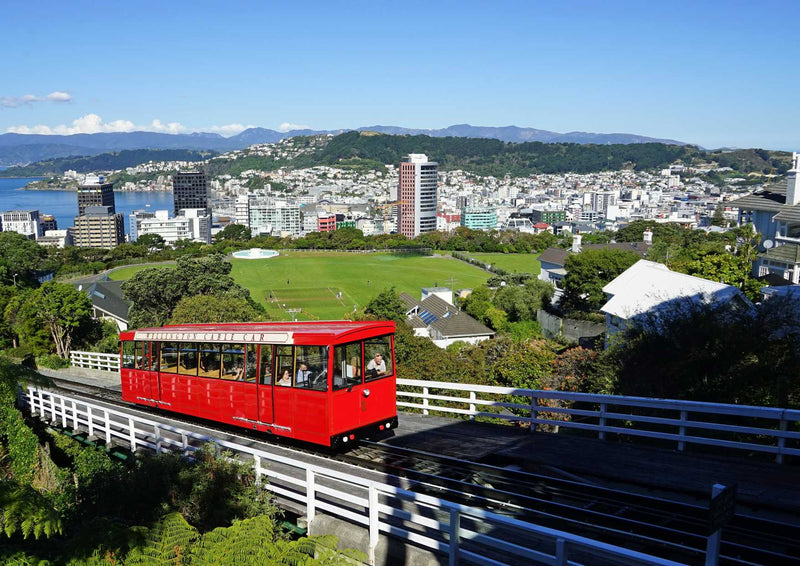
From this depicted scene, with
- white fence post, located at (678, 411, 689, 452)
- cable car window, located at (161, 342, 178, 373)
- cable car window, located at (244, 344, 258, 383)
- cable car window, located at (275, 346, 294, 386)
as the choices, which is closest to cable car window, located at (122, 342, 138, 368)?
cable car window, located at (161, 342, 178, 373)

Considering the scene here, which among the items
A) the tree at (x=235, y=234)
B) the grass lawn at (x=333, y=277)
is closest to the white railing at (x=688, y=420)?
the grass lawn at (x=333, y=277)

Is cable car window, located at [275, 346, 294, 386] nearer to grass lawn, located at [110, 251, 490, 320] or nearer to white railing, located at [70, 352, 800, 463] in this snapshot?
→ white railing, located at [70, 352, 800, 463]

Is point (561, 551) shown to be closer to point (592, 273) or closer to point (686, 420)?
point (686, 420)

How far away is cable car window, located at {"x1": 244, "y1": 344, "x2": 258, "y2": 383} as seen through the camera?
12.8 metres

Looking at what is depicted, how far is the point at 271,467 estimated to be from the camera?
1110cm

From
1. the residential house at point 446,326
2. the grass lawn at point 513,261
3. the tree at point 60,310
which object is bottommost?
the grass lawn at point 513,261

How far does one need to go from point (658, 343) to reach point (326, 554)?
39.1 feet

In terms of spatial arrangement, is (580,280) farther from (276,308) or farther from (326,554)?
(326,554)

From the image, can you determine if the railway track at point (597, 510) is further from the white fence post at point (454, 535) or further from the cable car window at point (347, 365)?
the white fence post at point (454, 535)

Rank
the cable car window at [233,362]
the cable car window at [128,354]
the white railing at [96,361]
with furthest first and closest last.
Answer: the white railing at [96,361]
the cable car window at [128,354]
the cable car window at [233,362]

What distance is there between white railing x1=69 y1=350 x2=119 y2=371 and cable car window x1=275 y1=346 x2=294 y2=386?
19.4 m

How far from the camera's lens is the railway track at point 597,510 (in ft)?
22.3

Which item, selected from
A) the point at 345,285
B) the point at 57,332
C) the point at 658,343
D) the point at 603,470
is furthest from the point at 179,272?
the point at 345,285

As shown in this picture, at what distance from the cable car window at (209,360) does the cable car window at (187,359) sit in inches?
14.7
